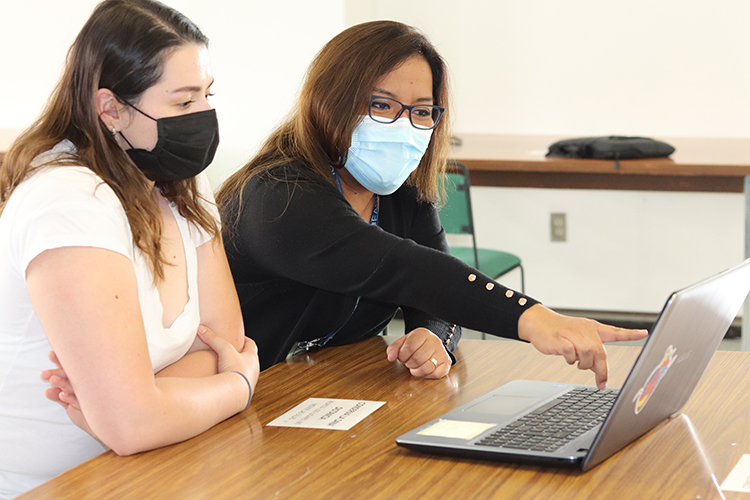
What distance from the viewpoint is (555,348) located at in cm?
104

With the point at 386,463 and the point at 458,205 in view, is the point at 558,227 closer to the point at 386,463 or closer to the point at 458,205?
the point at 458,205

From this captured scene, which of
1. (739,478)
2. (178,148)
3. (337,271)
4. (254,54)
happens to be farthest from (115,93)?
(254,54)

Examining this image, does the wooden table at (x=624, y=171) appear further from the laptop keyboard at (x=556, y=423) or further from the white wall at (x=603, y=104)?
the laptop keyboard at (x=556, y=423)

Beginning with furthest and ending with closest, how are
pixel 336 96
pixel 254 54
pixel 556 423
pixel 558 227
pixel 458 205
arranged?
1. pixel 558 227
2. pixel 254 54
3. pixel 458 205
4. pixel 336 96
5. pixel 556 423

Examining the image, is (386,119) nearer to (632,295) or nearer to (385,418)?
(385,418)

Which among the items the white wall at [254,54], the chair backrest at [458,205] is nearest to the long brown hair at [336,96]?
the chair backrest at [458,205]

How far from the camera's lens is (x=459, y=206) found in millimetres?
2998

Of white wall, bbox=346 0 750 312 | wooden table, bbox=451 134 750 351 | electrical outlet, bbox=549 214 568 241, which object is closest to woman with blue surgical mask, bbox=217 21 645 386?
wooden table, bbox=451 134 750 351

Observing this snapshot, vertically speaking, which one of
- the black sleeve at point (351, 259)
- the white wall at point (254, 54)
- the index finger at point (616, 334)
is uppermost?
the white wall at point (254, 54)

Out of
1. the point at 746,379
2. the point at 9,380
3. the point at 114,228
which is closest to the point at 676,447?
the point at 746,379

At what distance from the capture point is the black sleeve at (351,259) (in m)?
1.15

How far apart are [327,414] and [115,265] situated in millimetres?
331

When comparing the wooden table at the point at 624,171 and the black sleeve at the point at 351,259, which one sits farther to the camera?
the wooden table at the point at 624,171

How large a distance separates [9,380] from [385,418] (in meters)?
0.51
